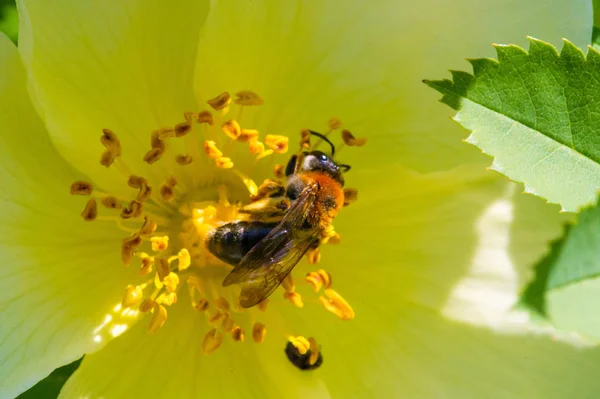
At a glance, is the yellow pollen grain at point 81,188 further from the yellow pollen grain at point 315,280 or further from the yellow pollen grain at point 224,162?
the yellow pollen grain at point 315,280

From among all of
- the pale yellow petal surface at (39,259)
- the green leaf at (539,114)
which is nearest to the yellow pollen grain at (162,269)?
the pale yellow petal surface at (39,259)

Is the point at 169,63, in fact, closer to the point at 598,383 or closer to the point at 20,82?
the point at 20,82

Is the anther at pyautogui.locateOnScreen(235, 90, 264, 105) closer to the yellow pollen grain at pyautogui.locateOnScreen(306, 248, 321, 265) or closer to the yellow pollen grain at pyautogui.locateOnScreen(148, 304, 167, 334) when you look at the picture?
the yellow pollen grain at pyautogui.locateOnScreen(306, 248, 321, 265)

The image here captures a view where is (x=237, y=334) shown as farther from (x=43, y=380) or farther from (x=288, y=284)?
(x=43, y=380)

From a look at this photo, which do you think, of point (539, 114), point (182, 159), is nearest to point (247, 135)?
point (182, 159)

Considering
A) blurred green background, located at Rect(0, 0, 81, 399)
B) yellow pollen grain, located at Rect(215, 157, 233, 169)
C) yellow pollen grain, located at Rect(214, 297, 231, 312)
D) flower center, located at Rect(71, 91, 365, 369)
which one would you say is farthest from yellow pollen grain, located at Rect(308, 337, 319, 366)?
blurred green background, located at Rect(0, 0, 81, 399)

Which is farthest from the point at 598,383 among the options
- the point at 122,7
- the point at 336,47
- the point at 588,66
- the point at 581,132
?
the point at 122,7

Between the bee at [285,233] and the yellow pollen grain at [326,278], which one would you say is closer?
the bee at [285,233]
